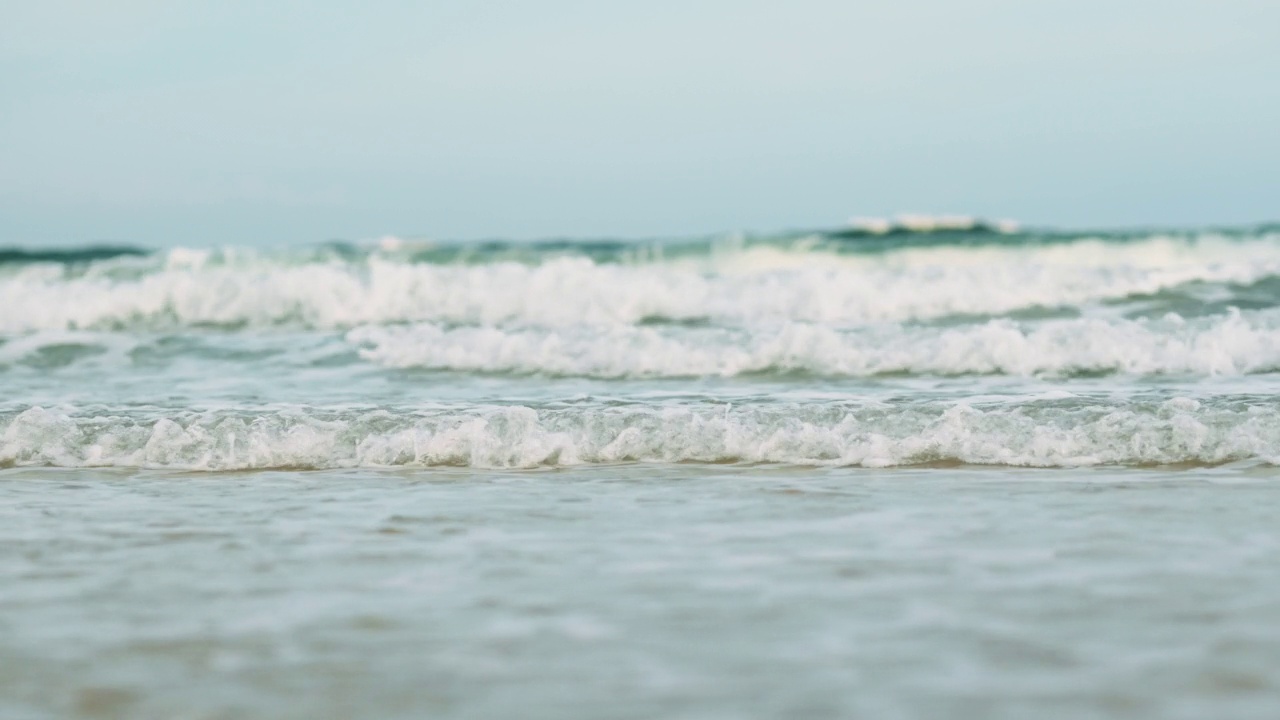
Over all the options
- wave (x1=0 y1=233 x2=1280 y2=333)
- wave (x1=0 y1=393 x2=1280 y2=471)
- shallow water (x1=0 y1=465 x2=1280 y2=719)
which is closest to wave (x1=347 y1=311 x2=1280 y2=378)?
wave (x1=0 y1=393 x2=1280 y2=471)

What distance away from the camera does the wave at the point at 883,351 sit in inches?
323

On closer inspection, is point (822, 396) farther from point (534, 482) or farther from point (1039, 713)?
point (1039, 713)

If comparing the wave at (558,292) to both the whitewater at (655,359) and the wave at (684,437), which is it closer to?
the whitewater at (655,359)

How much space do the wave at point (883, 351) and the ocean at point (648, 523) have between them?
0.03m

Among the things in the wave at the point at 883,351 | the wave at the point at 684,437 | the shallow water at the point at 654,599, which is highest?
the wave at the point at 883,351

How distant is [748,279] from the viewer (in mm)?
13211

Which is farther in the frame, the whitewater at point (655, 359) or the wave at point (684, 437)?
the whitewater at point (655, 359)

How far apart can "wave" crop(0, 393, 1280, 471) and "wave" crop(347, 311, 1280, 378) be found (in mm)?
2244

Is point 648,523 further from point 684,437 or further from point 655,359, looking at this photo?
point 655,359

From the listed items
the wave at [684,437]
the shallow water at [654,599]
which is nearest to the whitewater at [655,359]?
the wave at [684,437]

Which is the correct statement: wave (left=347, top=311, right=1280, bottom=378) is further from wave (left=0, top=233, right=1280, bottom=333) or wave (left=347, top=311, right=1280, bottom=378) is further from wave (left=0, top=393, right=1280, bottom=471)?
wave (left=0, top=233, right=1280, bottom=333)

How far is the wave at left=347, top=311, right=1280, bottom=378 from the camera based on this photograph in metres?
8.20

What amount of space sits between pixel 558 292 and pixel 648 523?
9382 millimetres

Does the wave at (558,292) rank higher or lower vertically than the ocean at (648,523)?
higher
